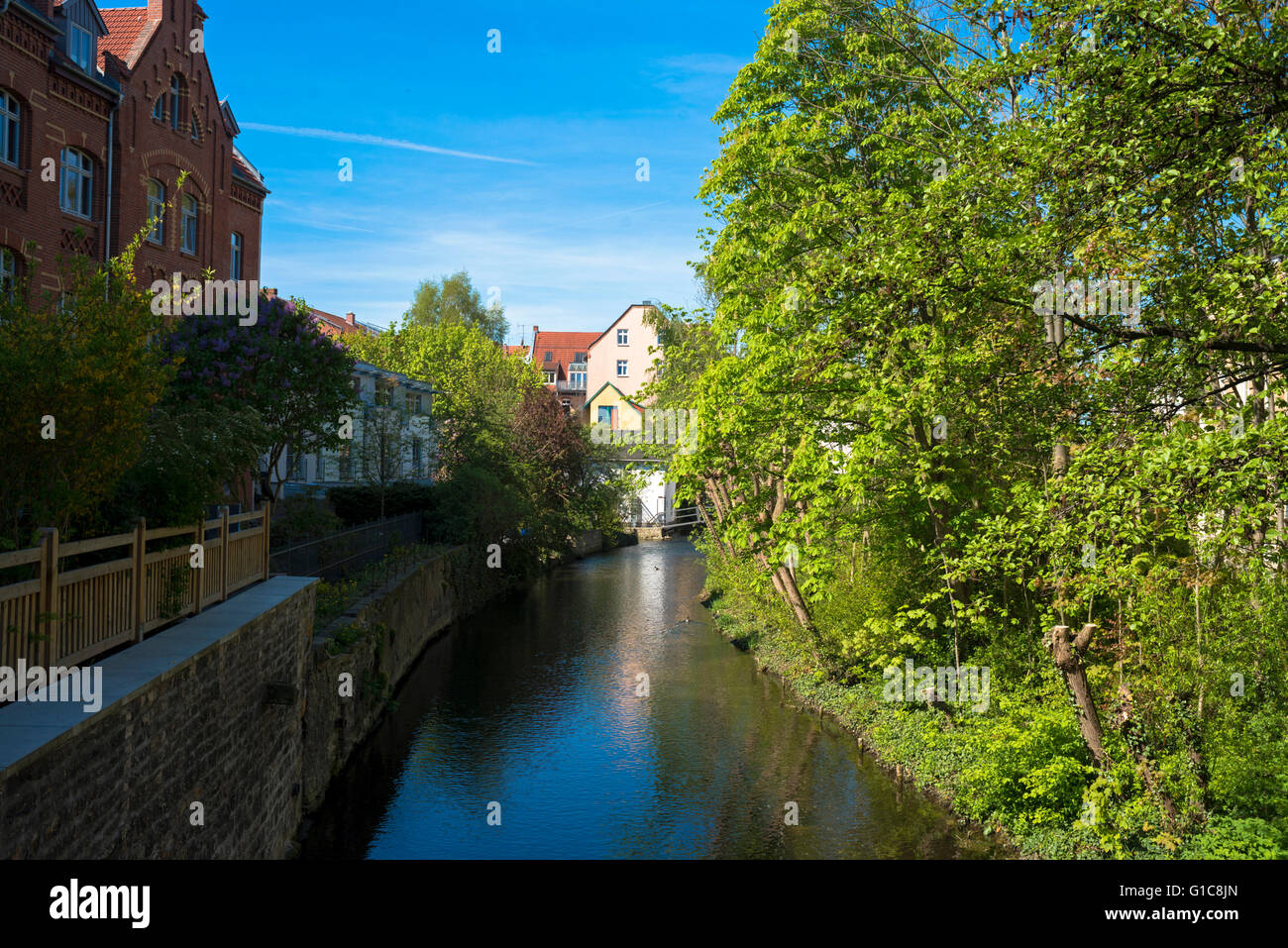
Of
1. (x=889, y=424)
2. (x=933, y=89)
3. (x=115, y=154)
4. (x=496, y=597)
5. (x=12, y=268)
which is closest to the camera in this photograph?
(x=889, y=424)

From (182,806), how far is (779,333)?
1173 cm

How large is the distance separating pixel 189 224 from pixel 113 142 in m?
3.46

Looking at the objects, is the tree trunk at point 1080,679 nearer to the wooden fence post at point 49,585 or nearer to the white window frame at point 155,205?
the wooden fence post at point 49,585

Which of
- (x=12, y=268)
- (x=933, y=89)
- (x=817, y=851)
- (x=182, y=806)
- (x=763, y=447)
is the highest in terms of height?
(x=933, y=89)

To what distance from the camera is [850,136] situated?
17.0 m

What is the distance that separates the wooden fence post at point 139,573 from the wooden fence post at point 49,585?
1702 mm

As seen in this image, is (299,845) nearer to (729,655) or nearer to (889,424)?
(889,424)

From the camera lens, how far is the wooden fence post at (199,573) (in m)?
10.4

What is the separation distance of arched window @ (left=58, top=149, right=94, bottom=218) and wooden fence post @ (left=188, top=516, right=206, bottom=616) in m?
12.7

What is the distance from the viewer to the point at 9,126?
18.3 metres

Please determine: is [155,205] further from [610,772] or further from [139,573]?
[610,772]

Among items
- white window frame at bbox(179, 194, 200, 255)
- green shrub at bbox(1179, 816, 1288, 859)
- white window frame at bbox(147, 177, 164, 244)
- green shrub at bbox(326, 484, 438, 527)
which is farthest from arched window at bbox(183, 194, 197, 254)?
green shrub at bbox(1179, 816, 1288, 859)

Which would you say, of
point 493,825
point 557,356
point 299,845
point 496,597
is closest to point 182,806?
point 299,845

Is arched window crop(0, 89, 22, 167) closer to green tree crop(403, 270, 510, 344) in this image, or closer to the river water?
the river water
